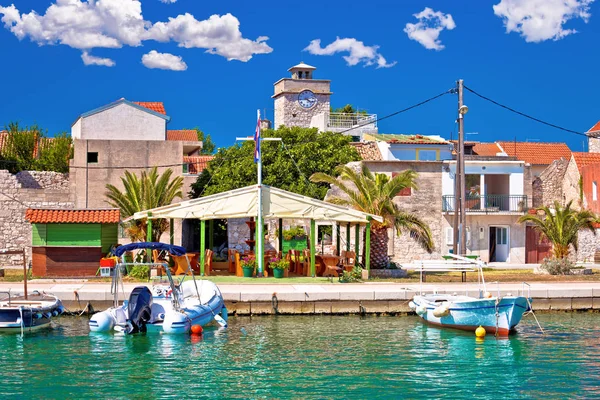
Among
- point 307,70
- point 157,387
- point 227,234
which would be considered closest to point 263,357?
point 157,387

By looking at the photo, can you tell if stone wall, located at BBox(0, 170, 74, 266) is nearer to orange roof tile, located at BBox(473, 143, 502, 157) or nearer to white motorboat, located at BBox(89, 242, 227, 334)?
white motorboat, located at BBox(89, 242, 227, 334)

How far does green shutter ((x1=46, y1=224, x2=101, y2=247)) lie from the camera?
31.9m

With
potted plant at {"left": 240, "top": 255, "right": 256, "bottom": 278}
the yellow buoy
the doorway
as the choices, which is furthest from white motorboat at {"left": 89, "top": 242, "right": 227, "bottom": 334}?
the doorway

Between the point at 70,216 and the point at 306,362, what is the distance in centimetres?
1549

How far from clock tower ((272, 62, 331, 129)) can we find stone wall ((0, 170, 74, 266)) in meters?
39.6

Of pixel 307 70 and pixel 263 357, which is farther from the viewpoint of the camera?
pixel 307 70

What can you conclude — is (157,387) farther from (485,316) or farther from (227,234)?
(227,234)

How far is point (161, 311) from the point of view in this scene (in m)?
23.6

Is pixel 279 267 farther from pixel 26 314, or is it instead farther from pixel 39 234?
pixel 26 314

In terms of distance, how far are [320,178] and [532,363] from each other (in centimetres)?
1535

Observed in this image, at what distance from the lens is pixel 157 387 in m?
17.0

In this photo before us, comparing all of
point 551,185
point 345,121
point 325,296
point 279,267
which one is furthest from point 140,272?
point 345,121

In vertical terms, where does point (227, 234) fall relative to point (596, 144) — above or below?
below

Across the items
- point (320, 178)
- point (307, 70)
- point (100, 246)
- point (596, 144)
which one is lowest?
point (100, 246)
